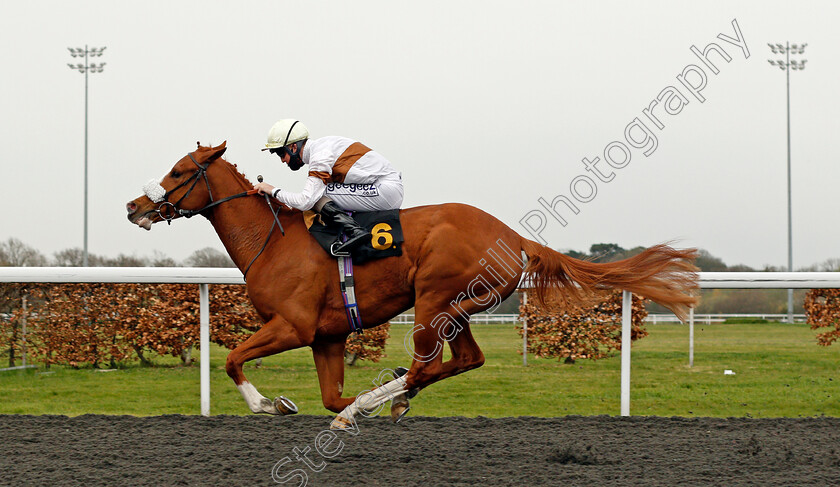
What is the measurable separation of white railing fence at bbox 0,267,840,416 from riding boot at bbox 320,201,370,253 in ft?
5.16

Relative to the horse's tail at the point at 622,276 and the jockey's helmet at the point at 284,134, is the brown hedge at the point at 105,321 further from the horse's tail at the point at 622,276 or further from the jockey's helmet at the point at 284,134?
the horse's tail at the point at 622,276

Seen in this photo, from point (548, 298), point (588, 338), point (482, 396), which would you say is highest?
point (548, 298)

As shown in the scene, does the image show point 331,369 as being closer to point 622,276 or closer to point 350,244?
point 350,244

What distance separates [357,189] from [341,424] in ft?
3.86

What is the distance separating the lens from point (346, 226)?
3938 mm

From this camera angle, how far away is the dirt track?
Answer: 3652 millimetres

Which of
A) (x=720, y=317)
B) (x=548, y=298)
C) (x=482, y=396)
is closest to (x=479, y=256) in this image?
(x=548, y=298)

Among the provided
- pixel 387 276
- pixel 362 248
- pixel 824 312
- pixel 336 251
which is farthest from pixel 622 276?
pixel 824 312

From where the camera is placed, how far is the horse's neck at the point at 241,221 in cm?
414

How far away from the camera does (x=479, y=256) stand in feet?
13.0

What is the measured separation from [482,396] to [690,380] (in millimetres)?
1638

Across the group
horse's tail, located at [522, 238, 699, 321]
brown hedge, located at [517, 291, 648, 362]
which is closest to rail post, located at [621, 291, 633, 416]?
brown hedge, located at [517, 291, 648, 362]

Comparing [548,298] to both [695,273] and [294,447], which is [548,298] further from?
[294,447]

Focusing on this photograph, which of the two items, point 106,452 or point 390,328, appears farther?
point 390,328
